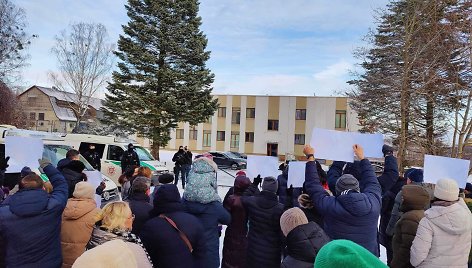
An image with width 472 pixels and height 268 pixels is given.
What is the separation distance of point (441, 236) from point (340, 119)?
1764 inches

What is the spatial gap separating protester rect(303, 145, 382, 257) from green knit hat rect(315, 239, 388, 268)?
2379 mm

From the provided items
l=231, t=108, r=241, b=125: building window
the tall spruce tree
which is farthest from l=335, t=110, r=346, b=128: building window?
the tall spruce tree

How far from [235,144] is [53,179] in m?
46.5

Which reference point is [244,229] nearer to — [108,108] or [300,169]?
[300,169]

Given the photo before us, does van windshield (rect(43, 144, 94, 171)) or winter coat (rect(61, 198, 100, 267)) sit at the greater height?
van windshield (rect(43, 144, 94, 171))

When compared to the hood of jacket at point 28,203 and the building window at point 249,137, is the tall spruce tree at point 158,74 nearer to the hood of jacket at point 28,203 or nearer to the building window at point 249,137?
the building window at point 249,137

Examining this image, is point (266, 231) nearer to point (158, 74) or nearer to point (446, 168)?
point (446, 168)

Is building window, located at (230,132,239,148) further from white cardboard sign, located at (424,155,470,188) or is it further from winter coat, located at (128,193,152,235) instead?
winter coat, located at (128,193,152,235)

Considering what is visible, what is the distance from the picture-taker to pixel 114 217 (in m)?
3.07

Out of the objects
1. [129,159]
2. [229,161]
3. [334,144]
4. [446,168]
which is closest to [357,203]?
[334,144]

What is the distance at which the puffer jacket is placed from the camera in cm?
455

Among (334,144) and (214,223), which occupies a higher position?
(334,144)

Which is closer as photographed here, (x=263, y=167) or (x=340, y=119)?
(x=263, y=167)

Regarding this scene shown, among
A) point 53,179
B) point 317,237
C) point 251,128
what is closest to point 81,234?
point 53,179
